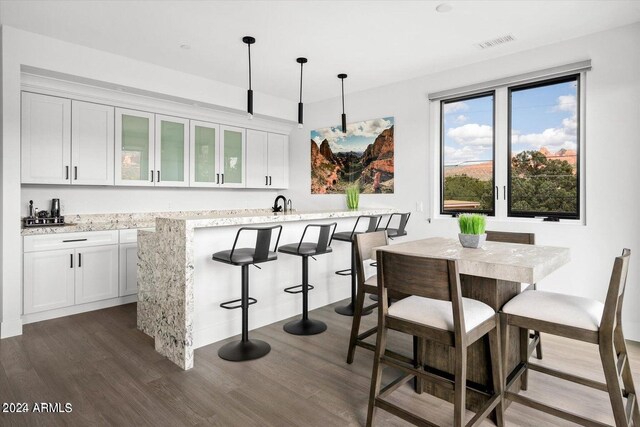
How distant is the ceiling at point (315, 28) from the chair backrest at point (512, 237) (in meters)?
1.86

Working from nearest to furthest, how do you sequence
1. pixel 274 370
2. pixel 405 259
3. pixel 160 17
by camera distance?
pixel 405 259 → pixel 274 370 → pixel 160 17

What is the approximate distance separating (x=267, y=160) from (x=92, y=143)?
260 centimetres

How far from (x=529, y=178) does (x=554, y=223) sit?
54 centimetres

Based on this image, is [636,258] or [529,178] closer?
[636,258]

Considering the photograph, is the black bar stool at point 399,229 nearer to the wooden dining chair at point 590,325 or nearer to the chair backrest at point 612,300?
the wooden dining chair at point 590,325

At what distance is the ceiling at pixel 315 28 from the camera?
3.08 metres

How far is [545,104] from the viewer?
3.91 meters

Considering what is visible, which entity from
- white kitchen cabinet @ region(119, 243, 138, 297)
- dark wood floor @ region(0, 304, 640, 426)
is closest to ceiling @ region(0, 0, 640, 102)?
white kitchen cabinet @ region(119, 243, 138, 297)

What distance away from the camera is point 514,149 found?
410 cm

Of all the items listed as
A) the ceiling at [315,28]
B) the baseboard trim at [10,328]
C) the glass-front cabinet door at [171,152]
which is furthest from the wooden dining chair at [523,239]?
the baseboard trim at [10,328]

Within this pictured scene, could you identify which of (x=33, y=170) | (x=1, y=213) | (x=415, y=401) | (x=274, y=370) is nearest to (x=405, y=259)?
(x=415, y=401)

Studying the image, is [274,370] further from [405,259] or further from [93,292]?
[93,292]

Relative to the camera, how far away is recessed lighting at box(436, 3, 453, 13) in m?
3.05

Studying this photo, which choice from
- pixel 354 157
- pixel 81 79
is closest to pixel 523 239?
pixel 354 157
